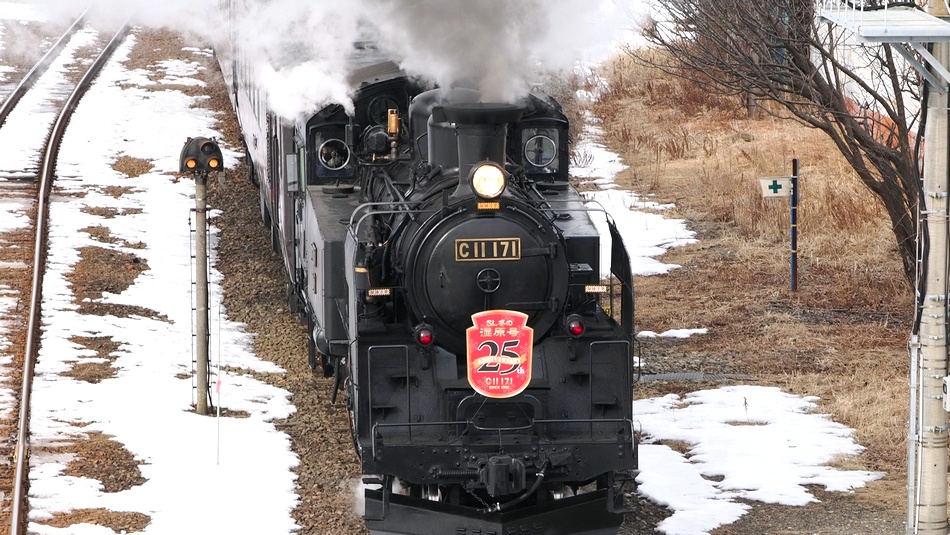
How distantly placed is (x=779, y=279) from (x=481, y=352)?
377 inches

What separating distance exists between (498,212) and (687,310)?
7753mm

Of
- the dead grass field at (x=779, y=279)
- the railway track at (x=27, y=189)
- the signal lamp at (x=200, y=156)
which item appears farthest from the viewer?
the dead grass field at (x=779, y=279)

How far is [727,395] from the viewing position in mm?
12867

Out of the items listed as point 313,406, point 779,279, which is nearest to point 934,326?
point 313,406

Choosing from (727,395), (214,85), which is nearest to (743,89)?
(727,395)

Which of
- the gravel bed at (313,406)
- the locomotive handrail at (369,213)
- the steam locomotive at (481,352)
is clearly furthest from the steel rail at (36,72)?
the steam locomotive at (481,352)

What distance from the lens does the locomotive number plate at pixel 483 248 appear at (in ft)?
28.9

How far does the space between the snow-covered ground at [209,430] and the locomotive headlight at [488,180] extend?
283cm

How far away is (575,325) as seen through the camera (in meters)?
9.04

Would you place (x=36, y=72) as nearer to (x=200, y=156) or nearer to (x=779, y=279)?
(x=779, y=279)

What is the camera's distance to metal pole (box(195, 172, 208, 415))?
12273 mm

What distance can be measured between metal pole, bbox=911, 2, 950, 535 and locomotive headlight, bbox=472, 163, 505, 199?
273cm

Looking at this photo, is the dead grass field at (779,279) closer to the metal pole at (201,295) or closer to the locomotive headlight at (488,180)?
the locomotive headlight at (488,180)

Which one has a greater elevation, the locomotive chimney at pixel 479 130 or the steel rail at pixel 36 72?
the steel rail at pixel 36 72
